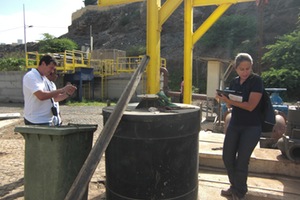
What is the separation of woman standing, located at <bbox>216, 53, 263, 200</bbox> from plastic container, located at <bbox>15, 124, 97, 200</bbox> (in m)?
1.68

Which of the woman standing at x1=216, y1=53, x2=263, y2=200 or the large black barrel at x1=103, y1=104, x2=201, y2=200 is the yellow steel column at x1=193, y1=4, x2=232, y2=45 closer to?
the woman standing at x1=216, y1=53, x2=263, y2=200

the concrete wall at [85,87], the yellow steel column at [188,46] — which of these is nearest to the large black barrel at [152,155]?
the yellow steel column at [188,46]

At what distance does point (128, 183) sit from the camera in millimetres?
2732

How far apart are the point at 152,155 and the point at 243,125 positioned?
1170 millimetres

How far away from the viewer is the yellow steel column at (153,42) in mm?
3846

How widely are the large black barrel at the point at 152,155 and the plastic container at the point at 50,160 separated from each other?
415 millimetres

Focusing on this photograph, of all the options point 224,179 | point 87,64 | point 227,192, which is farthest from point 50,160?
point 87,64

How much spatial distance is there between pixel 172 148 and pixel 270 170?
2137 millimetres

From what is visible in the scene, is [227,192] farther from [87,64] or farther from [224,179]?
[87,64]

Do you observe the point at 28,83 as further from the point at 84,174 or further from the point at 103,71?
the point at 103,71

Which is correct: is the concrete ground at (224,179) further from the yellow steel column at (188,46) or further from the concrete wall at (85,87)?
the concrete wall at (85,87)

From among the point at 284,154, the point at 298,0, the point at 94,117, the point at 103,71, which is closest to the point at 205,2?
the point at 284,154

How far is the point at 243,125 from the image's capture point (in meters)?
3.20

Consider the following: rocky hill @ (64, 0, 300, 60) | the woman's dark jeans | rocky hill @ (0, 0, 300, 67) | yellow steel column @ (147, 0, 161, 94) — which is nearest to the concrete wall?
rocky hill @ (0, 0, 300, 67)
